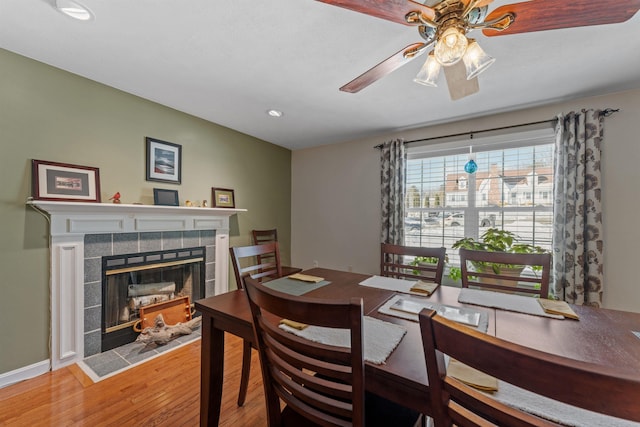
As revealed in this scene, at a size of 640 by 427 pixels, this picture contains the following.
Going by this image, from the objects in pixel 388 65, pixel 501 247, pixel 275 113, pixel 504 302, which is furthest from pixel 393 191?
pixel 504 302

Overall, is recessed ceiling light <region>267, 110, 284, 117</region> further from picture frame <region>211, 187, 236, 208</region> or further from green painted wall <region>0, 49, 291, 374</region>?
picture frame <region>211, 187, 236, 208</region>

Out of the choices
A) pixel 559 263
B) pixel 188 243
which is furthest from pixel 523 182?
pixel 188 243

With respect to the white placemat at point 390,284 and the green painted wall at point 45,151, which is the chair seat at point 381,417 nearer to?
the white placemat at point 390,284

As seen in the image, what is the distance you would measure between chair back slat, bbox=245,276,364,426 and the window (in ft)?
9.41

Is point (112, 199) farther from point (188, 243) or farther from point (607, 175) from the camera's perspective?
point (607, 175)

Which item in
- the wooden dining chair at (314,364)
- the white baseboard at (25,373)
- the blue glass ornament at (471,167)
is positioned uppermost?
the blue glass ornament at (471,167)

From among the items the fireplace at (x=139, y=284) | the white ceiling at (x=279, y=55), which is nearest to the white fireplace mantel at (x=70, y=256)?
the fireplace at (x=139, y=284)

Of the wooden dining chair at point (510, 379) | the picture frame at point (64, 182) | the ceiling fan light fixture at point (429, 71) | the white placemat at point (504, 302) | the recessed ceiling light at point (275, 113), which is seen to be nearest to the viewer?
the wooden dining chair at point (510, 379)

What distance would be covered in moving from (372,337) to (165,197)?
2.60 m

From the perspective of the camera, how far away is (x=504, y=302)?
1.33 metres

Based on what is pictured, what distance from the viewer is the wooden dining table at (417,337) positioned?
0.77m

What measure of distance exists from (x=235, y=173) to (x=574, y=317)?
3467 mm

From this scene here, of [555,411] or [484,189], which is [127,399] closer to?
[555,411]

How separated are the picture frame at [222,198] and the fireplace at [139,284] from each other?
1.92ft
